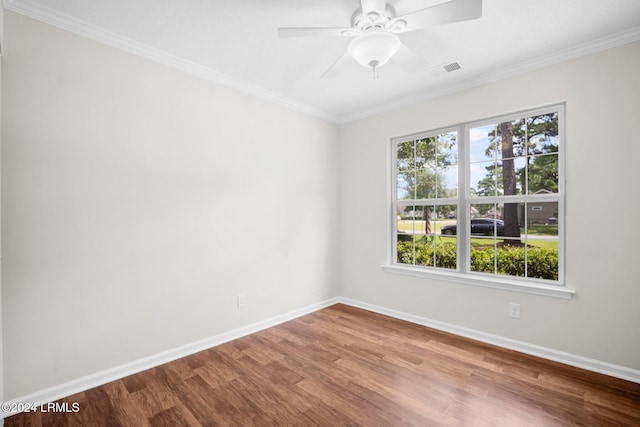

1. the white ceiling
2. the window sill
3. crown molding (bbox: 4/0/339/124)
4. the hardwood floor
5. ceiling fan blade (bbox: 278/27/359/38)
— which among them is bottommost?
the hardwood floor

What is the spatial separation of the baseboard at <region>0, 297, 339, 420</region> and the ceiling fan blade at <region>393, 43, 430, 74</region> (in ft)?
9.10

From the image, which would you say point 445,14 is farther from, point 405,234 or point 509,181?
point 405,234

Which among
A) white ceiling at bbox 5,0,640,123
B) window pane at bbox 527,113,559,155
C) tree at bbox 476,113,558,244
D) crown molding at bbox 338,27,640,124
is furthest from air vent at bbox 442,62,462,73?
window pane at bbox 527,113,559,155

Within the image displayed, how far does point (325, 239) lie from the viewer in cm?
398

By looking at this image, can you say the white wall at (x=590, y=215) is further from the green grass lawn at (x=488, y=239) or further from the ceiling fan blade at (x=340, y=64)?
the ceiling fan blade at (x=340, y=64)

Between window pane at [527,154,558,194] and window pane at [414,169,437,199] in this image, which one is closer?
window pane at [527,154,558,194]

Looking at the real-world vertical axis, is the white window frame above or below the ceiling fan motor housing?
below

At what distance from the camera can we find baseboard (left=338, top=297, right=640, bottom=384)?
222cm

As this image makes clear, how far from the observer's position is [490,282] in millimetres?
2818

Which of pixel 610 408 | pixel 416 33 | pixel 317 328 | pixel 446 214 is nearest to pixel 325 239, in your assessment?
pixel 317 328

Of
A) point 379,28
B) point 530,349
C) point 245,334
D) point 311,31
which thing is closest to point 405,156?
point 379,28

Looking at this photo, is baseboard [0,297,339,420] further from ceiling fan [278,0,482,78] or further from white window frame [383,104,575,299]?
ceiling fan [278,0,482,78]

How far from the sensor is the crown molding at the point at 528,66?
2.23 m

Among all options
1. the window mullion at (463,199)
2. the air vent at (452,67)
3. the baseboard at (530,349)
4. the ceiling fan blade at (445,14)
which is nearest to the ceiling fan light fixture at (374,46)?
the ceiling fan blade at (445,14)
